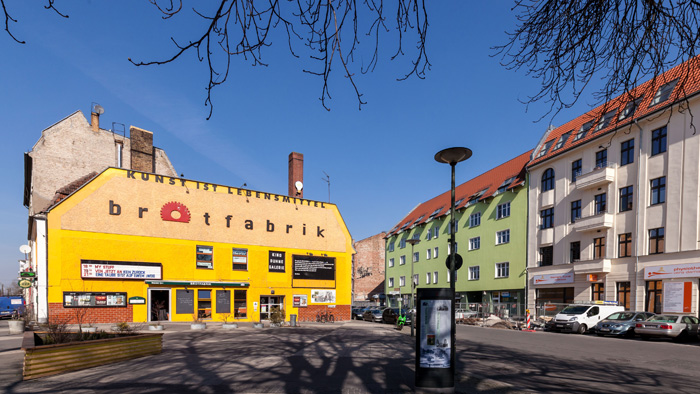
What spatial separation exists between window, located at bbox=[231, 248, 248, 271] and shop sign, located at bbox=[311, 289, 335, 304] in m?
6.04

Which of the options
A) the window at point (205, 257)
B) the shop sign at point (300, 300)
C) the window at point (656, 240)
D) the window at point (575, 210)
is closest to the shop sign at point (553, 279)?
the window at point (575, 210)

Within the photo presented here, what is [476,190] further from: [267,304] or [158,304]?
[158,304]

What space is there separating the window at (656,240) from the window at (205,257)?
2829 centimetres

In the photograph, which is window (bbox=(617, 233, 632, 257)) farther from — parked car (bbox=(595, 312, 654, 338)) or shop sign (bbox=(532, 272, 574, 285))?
parked car (bbox=(595, 312, 654, 338))

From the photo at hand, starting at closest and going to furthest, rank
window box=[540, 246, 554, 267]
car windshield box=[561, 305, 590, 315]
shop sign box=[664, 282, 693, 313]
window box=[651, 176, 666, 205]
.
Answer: shop sign box=[664, 282, 693, 313]
car windshield box=[561, 305, 590, 315]
window box=[651, 176, 666, 205]
window box=[540, 246, 554, 267]

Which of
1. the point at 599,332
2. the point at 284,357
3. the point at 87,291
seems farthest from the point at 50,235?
the point at 599,332

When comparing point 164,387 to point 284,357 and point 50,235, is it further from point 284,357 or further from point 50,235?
point 50,235

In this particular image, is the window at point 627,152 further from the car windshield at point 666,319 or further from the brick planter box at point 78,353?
the brick planter box at point 78,353

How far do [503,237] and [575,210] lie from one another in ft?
26.0

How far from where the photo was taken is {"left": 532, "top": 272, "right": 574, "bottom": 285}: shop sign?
30913mm

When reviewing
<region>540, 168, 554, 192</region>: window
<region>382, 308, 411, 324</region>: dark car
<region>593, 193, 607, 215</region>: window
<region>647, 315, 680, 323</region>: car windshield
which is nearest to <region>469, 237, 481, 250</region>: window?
<region>540, 168, 554, 192</region>: window

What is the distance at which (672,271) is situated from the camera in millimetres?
24016

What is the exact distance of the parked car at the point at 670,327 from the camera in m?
19.3

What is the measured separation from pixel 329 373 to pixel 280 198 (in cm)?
2524
